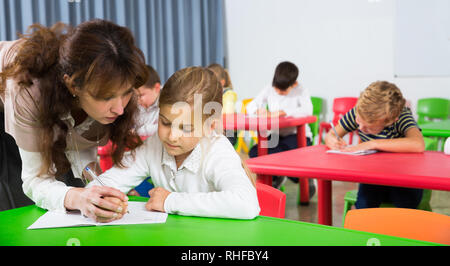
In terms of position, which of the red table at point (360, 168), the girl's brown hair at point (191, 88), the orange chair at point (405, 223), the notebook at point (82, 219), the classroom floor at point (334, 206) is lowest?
the classroom floor at point (334, 206)

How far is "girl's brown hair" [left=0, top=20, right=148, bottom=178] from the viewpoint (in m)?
1.12

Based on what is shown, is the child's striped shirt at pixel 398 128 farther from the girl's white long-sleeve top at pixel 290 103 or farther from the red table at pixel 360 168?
the girl's white long-sleeve top at pixel 290 103

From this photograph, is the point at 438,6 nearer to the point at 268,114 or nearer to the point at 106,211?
the point at 268,114

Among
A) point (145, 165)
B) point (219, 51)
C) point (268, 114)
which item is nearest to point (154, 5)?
point (219, 51)

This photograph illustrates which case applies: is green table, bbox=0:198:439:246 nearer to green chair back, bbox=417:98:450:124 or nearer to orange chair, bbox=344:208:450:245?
orange chair, bbox=344:208:450:245

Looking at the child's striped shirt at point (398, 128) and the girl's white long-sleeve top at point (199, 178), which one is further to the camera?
the child's striped shirt at point (398, 128)

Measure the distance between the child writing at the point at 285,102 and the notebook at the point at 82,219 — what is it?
2334mm

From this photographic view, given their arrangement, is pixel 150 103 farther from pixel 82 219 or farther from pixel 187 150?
pixel 82 219

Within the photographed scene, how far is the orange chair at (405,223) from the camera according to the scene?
115 cm

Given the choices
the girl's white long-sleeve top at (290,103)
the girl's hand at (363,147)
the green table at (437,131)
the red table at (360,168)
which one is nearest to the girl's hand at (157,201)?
the red table at (360,168)

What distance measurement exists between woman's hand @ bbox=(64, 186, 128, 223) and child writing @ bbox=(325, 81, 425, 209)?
1229 millimetres

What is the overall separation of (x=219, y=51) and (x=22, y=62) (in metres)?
5.06

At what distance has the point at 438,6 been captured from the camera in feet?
15.4

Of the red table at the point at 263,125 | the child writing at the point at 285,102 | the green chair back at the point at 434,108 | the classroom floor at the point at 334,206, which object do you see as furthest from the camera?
the green chair back at the point at 434,108
